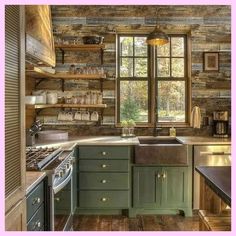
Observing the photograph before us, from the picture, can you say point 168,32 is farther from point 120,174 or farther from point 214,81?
point 120,174

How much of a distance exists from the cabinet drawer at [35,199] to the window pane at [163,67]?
2.98 metres

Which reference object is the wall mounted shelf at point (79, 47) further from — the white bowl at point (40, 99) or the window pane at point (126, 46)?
the white bowl at point (40, 99)

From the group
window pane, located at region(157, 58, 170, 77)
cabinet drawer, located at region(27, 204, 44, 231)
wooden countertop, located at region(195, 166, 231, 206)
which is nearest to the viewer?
wooden countertop, located at region(195, 166, 231, 206)

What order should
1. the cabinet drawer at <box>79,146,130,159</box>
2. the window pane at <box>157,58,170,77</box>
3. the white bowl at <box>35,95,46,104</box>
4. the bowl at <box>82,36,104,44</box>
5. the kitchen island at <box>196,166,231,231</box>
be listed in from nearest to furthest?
1. the kitchen island at <box>196,166,231,231</box>
2. the cabinet drawer at <box>79,146,130,159</box>
3. the white bowl at <box>35,95,46,104</box>
4. the bowl at <box>82,36,104,44</box>
5. the window pane at <box>157,58,170,77</box>

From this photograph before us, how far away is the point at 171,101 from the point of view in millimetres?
4973

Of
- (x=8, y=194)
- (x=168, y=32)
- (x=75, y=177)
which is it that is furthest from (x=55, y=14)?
(x=8, y=194)

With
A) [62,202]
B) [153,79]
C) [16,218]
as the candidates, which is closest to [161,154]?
[153,79]

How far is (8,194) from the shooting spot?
1.56 metres

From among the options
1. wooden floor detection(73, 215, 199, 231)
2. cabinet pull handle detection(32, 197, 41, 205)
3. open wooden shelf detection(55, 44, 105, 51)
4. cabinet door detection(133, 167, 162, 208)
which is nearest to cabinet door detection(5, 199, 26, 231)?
cabinet pull handle detection(32, 197, 41, 205)

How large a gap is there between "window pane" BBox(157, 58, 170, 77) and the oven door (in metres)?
2.33

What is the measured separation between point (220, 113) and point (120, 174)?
62.5 inches

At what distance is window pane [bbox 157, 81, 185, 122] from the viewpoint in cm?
497

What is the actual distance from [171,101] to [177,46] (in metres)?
0.78

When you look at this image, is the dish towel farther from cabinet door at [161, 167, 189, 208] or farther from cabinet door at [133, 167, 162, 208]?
cabinet door at [133, 167, 162, 208]
